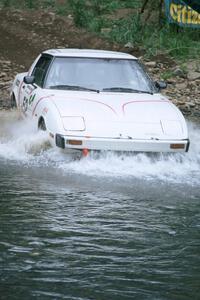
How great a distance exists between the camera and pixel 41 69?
10.3 m

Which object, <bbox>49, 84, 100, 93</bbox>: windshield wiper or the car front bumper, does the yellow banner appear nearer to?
<bbox>49, 84, 100, 93</bbox>: windshield wiper

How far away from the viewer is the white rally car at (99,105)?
8359mm

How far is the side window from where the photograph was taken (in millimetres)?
9977

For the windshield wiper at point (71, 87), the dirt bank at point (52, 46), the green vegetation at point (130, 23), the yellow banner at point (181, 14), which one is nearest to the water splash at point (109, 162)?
the windshield wiper at point (71, 87)

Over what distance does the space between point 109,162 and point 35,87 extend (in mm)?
2212

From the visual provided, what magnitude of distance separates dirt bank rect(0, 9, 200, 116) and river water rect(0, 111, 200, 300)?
5.85 m

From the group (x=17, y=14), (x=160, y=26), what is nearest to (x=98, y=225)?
(x=160, y=26)

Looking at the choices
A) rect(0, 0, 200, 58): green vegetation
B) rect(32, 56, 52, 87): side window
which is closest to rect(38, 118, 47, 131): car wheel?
rect(32, 56, 52, 87): side window

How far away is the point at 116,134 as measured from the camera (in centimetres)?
841

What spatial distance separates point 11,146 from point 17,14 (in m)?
12.9

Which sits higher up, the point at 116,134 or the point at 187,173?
the point at 116,134

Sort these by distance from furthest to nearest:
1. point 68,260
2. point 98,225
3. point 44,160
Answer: point 44,160 < point 98,225 < point 68,260

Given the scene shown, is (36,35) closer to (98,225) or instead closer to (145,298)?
(98,225)

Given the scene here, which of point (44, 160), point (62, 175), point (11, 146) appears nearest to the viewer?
point (62, 175)
